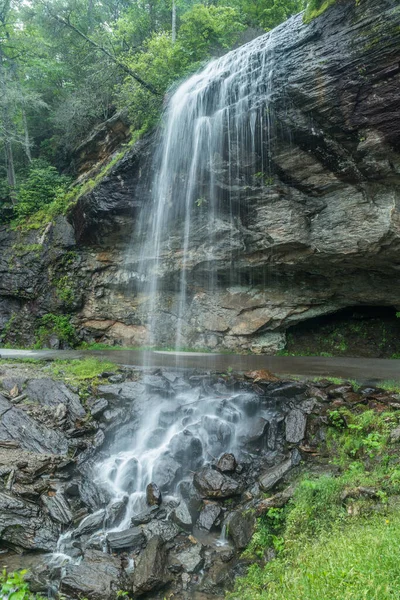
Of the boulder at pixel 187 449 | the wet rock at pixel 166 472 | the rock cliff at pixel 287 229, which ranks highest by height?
the rock cliff at pixel 287 229

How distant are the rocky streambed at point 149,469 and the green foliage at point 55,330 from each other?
18.0 feet

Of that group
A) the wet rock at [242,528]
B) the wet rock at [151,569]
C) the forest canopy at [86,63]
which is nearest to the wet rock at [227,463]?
the wet rock at [242,528]

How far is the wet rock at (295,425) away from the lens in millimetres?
6426

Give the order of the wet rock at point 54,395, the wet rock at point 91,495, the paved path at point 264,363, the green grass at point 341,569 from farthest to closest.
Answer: the paved path at point 264,363, the wet rock at point 54,395, the wet rock at point 91,495, the green grass at point 341,569

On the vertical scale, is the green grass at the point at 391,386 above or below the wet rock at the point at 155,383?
above

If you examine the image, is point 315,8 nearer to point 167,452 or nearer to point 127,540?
point 167,452

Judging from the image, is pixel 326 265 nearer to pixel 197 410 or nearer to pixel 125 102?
pixel 197 410

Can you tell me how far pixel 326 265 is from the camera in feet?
38.0

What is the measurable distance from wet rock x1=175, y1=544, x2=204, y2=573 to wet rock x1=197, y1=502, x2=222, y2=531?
0.39 metres

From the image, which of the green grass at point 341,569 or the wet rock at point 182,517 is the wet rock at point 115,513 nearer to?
the wet rock at point 182,517

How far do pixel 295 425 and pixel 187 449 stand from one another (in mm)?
1918

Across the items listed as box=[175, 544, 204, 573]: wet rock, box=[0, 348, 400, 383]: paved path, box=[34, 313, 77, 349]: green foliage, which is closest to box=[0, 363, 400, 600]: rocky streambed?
box=[175, 544, 204, 573]: wet rock

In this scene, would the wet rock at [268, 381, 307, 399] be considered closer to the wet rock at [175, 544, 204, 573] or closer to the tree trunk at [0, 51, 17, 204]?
the wet rock at [175, 544, 204, 573]

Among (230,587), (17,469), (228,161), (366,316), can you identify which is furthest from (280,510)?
(366,316)
